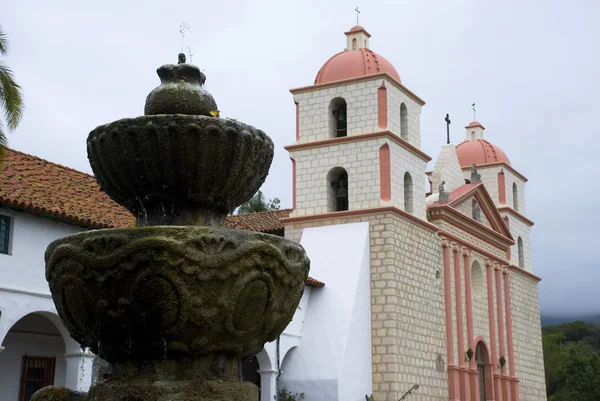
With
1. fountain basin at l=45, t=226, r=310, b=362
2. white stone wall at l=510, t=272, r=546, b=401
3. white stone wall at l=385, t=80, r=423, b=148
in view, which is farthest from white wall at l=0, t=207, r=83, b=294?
white stone wall at l=510, t=272, r=546, b=401

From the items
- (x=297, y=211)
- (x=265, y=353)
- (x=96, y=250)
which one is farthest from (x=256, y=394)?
(x=297, y=211)

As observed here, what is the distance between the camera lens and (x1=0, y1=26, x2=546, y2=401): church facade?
1975cm

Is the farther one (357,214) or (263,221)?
(263,221)

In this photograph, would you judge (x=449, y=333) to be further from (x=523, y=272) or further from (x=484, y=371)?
(x=523, y=272)

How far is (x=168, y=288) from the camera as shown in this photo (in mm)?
4621

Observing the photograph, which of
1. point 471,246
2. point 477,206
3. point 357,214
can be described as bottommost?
point 357,214

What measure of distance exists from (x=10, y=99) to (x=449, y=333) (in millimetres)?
13668

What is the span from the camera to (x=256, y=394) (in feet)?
16.8

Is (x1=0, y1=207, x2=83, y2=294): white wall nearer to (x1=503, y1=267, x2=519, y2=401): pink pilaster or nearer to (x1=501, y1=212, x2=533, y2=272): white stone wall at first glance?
(x1=503, y1=267, x2=519, y2=401): pink pilaster

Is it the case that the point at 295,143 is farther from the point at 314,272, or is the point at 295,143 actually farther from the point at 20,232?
the point at 20,232

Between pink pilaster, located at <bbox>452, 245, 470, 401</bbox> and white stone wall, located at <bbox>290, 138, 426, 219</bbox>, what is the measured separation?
2198mm

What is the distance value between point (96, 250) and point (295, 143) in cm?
1892

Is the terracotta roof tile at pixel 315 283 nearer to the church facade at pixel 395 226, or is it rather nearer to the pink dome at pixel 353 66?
the church facade at pixel 395 226

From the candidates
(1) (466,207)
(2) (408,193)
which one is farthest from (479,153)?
(2) (408,193)
